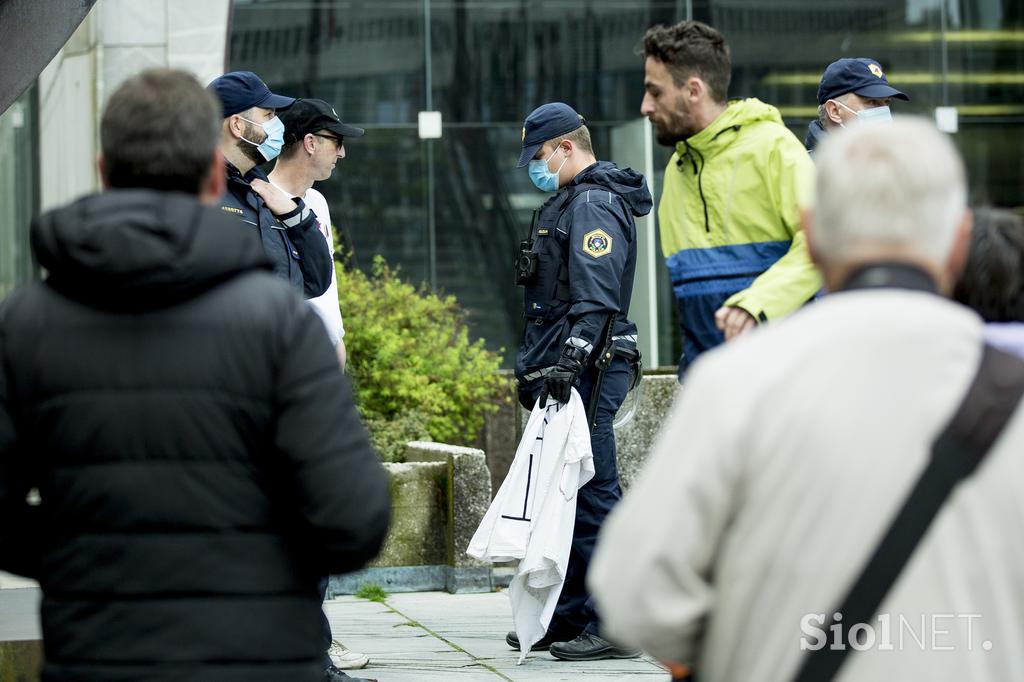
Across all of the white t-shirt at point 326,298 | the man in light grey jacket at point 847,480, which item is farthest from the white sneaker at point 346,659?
the man in light grey jacket at point 847,480

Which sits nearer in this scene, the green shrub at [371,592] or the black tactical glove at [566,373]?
the black tactical glove at [566,373]

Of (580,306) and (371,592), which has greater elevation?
(580,306)

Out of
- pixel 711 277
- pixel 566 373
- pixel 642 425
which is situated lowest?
pixel 642 425

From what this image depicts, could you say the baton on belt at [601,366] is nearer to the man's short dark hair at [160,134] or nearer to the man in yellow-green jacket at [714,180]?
the man in yellow-green jacket at [714,180]

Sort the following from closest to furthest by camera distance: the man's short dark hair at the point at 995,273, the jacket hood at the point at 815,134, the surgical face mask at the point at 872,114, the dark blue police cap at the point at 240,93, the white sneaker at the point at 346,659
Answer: the man's short dark hair at the point at 995,273
the dark blue police cap at the point at 240,93
the jacket hood at the point at 815,134
the surgical face mask at the point at 872,114
the white sneaker at the point at 346,659

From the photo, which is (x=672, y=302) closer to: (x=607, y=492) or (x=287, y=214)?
(x=607, y=492)

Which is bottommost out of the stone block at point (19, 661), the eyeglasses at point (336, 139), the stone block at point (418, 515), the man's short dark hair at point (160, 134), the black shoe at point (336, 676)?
the black shoe at point (336, 676)

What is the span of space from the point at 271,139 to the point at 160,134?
2796 mm

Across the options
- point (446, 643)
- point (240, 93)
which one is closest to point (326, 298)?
point (240, 93)

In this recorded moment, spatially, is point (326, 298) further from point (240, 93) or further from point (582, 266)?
point (582, 266)

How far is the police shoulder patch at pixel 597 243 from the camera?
248 inches

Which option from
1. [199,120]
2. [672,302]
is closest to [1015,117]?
[672,302]

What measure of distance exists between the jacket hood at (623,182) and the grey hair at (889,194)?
14.0 ft

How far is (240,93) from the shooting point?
5.36 m
